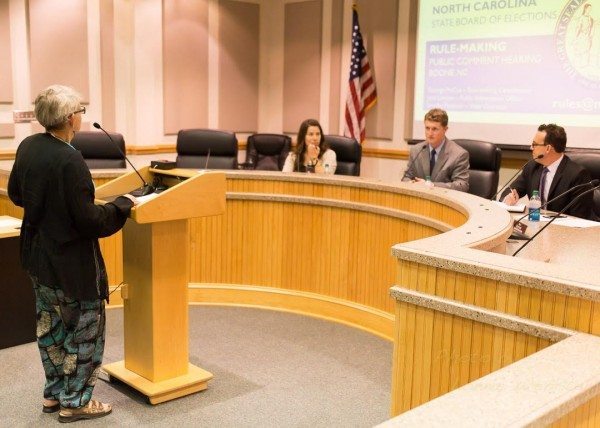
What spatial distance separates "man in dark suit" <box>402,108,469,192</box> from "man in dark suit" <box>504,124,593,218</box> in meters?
0.38

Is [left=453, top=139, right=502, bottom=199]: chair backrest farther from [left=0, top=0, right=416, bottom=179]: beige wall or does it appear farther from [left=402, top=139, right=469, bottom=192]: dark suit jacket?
[left=0, top=0, right=416, bottom=179]: beige wall

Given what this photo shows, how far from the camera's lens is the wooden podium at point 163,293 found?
10.6 ft

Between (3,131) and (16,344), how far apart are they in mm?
2919

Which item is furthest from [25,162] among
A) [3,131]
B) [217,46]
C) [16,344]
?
[217,46]

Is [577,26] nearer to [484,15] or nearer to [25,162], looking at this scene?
[484,15]

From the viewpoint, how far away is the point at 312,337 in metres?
4.25

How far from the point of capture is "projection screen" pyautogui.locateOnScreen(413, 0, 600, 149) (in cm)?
568

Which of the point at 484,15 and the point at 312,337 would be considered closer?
the point at 312,337

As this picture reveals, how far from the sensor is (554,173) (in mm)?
4543

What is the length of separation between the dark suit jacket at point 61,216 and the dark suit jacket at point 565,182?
275 centimetres

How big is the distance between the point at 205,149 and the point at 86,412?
3.30 m

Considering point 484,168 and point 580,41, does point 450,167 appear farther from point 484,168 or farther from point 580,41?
point 580,41

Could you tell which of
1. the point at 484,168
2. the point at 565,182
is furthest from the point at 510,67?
the point at 565,182

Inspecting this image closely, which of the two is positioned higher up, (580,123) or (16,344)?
(580,123)
